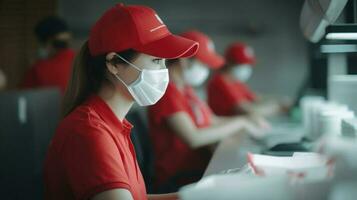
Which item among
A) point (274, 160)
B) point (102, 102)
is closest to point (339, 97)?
point (274, 160)

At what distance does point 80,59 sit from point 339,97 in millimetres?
1133

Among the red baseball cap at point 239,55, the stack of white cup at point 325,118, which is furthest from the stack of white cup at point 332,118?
the red baseball cap at point 239,55

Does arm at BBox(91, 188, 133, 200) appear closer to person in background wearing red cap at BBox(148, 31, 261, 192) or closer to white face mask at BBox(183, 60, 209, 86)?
person in background wearing red cap at BBox(148, 31, 261, 192)

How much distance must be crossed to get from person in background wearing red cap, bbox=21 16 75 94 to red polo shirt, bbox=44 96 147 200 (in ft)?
6.09

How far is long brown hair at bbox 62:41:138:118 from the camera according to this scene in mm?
1311

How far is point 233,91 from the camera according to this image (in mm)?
3908

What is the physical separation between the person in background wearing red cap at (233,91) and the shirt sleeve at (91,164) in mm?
2631

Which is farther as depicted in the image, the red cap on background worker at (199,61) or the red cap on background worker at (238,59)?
the red cap on background worker at (238,59)

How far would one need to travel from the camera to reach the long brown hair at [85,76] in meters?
1.31

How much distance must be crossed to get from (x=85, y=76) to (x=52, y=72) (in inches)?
73.6

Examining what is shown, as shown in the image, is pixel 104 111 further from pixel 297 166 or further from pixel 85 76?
pixel 297 166

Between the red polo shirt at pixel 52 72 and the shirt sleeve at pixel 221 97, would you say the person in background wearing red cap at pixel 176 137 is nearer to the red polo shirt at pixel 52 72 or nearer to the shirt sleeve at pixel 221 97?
the red polo shirt at pixel 52 72

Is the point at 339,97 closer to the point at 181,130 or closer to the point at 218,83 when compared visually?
the point at 181,130

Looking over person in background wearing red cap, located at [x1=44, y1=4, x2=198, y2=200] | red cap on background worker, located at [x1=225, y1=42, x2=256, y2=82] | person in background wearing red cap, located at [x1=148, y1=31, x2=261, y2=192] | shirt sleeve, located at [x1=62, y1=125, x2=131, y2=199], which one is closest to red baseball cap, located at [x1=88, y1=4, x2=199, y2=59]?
person in background wearing red cap, located at [x1=44, y1=4, x2=198, y2=200]
